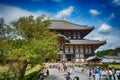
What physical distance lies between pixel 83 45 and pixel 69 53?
4364 mm

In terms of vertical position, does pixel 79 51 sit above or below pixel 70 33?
below

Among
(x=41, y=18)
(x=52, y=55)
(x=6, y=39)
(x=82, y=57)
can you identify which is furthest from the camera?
(x=82, y=57)

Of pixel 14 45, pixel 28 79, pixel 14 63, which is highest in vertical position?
pixel 14 45

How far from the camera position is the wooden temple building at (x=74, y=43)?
65.2 meters

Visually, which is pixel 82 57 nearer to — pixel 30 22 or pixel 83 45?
pixel 83 45

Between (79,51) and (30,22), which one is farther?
(79,51)

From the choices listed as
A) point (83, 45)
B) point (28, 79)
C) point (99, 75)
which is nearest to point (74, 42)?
point (83, 45)

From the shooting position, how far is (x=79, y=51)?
66938 millimetres

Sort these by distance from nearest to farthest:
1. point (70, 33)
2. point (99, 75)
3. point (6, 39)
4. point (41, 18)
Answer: point (99, 75), point (6, 39), point (41, 18), point (70, 33)

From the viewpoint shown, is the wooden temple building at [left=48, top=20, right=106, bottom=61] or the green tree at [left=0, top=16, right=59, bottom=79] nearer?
the green tree at [left=0, top=16, right=59, bottom=79]

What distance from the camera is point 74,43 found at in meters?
65.6

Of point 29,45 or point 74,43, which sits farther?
point 74,43

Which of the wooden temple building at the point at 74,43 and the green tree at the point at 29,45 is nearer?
the green tree at the point at 29,45

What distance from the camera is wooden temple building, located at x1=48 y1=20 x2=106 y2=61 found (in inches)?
2566
